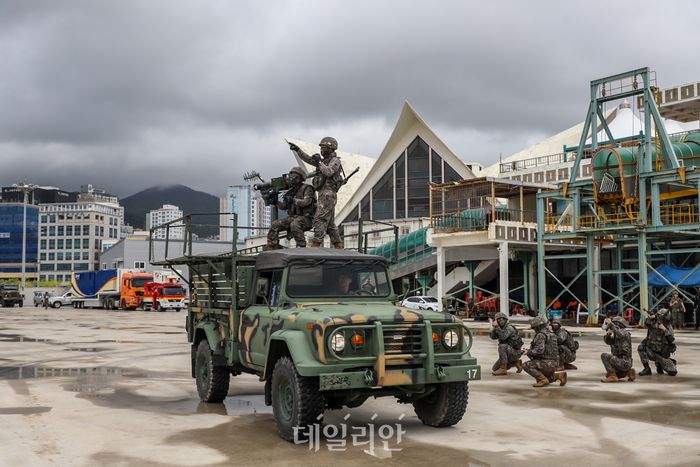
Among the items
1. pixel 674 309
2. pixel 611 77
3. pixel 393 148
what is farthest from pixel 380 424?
pixel 393 148

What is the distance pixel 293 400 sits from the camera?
8.30m

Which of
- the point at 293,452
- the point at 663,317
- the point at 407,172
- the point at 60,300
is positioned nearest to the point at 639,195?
the point at 663,317

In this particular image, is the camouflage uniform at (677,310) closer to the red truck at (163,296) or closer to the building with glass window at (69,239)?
the red truck at (163,296)

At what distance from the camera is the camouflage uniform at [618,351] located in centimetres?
1366

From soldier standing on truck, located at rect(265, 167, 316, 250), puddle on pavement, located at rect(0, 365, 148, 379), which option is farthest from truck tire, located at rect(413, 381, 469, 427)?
puddle on pavement, located at rect(0, 365, 148, 379)

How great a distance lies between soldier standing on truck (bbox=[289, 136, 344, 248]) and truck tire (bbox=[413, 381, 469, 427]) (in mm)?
3753

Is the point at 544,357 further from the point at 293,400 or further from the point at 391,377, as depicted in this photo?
the point at 293,400

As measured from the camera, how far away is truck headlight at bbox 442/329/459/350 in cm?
867

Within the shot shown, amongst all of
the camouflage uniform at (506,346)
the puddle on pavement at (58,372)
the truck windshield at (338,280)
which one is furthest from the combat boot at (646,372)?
the puddle on pavement at (58,372)

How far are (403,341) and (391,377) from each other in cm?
48

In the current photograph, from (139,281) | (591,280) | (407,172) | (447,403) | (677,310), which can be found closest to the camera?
(447,403)

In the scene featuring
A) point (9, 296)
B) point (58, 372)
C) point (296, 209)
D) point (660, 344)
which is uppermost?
point (296, 209)

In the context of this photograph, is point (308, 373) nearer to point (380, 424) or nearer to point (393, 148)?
point (380, 424)

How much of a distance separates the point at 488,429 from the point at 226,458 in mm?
3465
